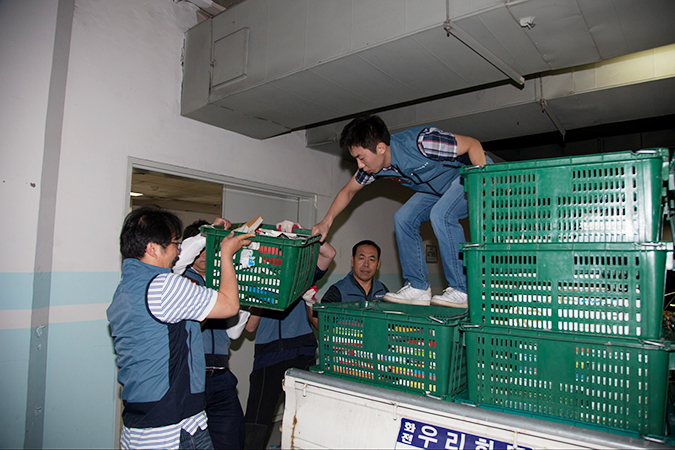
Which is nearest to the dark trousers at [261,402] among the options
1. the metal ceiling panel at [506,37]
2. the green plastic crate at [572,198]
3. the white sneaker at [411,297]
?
the white sneaker at [411,297]

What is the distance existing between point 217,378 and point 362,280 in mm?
1446

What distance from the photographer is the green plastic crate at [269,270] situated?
178 cm

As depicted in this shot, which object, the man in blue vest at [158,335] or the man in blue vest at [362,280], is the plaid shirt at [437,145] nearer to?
the man in blue vest at [158,335]

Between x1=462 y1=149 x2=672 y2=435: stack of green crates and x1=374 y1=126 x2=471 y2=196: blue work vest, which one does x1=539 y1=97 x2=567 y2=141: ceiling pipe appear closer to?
x1=374 y1=126 x2=471 y2=196: blue work vest

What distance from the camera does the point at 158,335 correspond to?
1678 millimetres

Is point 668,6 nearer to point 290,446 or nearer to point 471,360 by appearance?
point 471,360

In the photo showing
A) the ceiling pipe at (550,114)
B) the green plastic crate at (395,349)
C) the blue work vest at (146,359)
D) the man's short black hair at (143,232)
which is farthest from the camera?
the ceiling pipe at (550,114)

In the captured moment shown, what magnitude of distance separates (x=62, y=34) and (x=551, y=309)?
3129mm

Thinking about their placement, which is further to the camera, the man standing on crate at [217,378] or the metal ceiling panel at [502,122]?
the metal ceiling panel at [502,122]

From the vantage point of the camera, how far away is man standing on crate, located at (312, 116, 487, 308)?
6.49 feet

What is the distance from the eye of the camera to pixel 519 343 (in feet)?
4.63

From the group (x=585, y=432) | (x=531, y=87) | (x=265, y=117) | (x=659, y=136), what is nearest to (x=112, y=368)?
(x=265, y=117)

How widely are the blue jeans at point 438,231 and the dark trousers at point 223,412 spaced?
3.94 ft

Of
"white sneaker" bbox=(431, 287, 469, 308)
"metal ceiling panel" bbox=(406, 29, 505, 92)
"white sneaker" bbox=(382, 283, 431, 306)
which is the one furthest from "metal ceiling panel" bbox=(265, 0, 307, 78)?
"white sneaker" bbox=(431, 287, 469, 308)
